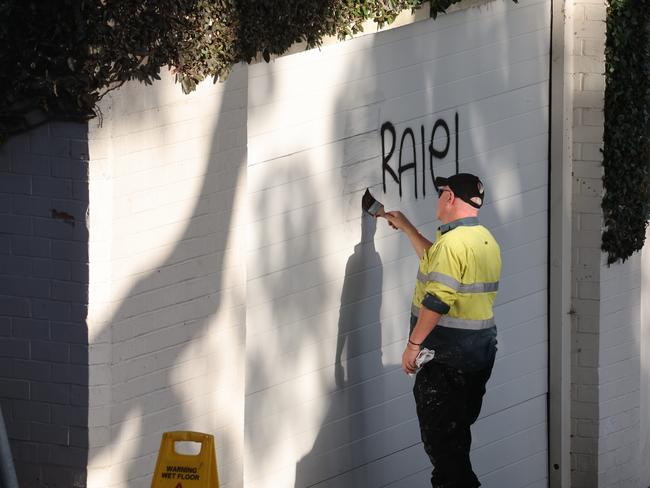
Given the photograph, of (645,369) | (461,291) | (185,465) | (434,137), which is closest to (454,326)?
(461,291)

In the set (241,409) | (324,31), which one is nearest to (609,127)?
(324,31)

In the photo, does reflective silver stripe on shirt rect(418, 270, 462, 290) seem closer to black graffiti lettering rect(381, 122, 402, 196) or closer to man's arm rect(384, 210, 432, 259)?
man's arm rect(384, 210, 432, 259)

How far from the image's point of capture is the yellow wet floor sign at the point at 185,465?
20.1 ft

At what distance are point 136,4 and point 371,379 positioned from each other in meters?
2.95

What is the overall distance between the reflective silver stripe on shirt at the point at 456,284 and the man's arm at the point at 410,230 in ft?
0.76

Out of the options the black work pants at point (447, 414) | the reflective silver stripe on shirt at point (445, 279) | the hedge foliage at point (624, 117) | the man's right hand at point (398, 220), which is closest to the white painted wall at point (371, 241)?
the man's right hand at point (398, 220)

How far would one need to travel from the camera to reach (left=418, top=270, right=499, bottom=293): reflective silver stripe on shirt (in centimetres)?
711

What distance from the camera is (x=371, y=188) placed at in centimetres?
789

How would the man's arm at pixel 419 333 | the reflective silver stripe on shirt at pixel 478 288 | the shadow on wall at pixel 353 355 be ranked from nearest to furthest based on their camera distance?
1. the man's arm at pixel 419 333
2. the reflective silver stripe on shirt at pixel 478 288
3. the shadow on wall at pixel 353 355

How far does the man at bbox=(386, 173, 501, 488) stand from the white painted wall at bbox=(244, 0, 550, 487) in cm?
53

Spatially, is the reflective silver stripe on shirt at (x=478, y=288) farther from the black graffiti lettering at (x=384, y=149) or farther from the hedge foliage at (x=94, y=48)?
the hedge foliage at (x=94, y=48)

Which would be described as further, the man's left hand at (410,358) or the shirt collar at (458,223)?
the shirt collar at (458,223)

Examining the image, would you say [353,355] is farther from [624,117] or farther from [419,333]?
[624,117]

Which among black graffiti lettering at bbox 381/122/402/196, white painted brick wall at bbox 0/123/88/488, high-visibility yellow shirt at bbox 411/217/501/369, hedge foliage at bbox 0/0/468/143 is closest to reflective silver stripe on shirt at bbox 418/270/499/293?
high-visibility yellow shirt at bbox 411/217/501/369
